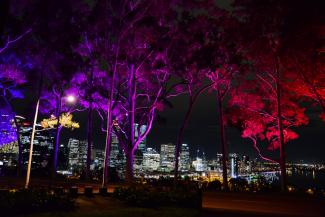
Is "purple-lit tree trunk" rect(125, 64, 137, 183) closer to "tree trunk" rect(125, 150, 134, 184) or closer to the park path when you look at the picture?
"tree trunk" rect(125, 150, 134, 184)

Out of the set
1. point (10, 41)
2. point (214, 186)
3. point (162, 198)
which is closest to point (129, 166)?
point (214, 186)

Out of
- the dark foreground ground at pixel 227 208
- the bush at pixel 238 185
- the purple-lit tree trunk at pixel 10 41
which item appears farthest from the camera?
the purple-lit tree trunk at pixel 10 41

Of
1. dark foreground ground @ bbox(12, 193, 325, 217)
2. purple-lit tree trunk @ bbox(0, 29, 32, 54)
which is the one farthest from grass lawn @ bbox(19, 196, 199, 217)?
purple-lit tree trunk @ bbox(0, 29, 32, 54)

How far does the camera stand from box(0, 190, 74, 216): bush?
38.6 feet

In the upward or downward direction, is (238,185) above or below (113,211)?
above

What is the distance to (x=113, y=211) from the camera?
13203mm

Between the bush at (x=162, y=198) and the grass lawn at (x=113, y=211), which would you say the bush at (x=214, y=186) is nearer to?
the bush at (x=162, y=198)

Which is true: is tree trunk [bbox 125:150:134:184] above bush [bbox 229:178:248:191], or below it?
above

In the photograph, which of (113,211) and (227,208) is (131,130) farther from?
(113,211)

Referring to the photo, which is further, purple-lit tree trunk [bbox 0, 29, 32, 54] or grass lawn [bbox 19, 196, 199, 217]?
purple-lit tree trunk [bbox 0, 29, 32, 54]

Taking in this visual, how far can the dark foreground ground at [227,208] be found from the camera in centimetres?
1305

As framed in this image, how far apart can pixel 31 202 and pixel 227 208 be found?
8.31 m

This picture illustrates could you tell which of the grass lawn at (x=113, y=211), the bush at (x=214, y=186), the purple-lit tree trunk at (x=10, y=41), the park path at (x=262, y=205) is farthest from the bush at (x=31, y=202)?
the purple-lit tree trunk at (x=10, y=41)

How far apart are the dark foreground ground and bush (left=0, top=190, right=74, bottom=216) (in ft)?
2.04
